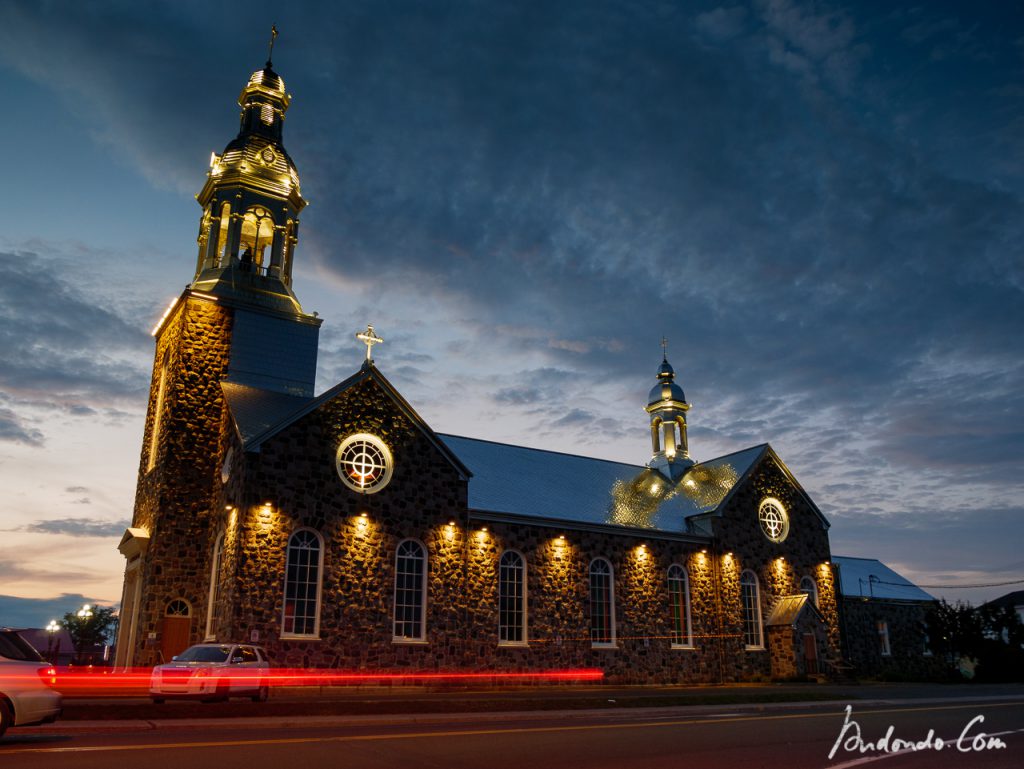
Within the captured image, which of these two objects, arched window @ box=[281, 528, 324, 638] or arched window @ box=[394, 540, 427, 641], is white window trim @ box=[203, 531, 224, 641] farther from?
arched window @ box=[394, 540, 427, 641]

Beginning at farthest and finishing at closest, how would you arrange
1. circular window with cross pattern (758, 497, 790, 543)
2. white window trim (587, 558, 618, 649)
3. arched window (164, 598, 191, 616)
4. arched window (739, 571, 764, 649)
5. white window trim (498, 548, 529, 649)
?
circular window with cross pattern (758, 497, 790, 543) < arched window (739, 571, 764, 649) < white window trim (587, 558, 618, 649) < white window trim (498, 548, 529, 649) < arched window (164, 598, 191, 616)

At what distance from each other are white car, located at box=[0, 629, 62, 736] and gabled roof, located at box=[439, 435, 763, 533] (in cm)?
1790

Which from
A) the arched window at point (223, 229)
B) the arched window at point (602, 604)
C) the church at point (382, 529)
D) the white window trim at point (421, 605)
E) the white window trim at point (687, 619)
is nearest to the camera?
the church at point (382, 529)

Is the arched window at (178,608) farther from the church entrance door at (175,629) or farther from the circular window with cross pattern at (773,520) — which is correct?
the circular window with cross pattern at (773,520)

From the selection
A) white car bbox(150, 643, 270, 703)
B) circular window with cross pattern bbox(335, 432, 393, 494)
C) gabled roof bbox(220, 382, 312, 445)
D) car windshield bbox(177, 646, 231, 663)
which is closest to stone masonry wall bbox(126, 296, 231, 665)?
gabled roof bbox(220, 382, 312, 445)

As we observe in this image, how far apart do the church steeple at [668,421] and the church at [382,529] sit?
3.66m

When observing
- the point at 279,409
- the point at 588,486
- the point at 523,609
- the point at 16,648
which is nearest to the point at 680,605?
the point at 588,486

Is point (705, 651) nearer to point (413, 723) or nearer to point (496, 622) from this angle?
point (496, 622)

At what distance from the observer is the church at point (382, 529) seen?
24688mm

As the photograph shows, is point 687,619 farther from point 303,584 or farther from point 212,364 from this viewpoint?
point 212,364

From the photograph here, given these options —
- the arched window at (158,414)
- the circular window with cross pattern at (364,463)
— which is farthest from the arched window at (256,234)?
the circular window with cross pattern at (364,463)

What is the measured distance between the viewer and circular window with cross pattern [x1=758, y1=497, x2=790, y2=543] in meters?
36.1

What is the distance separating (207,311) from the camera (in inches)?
1171

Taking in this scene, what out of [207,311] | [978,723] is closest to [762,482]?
[978,723]
